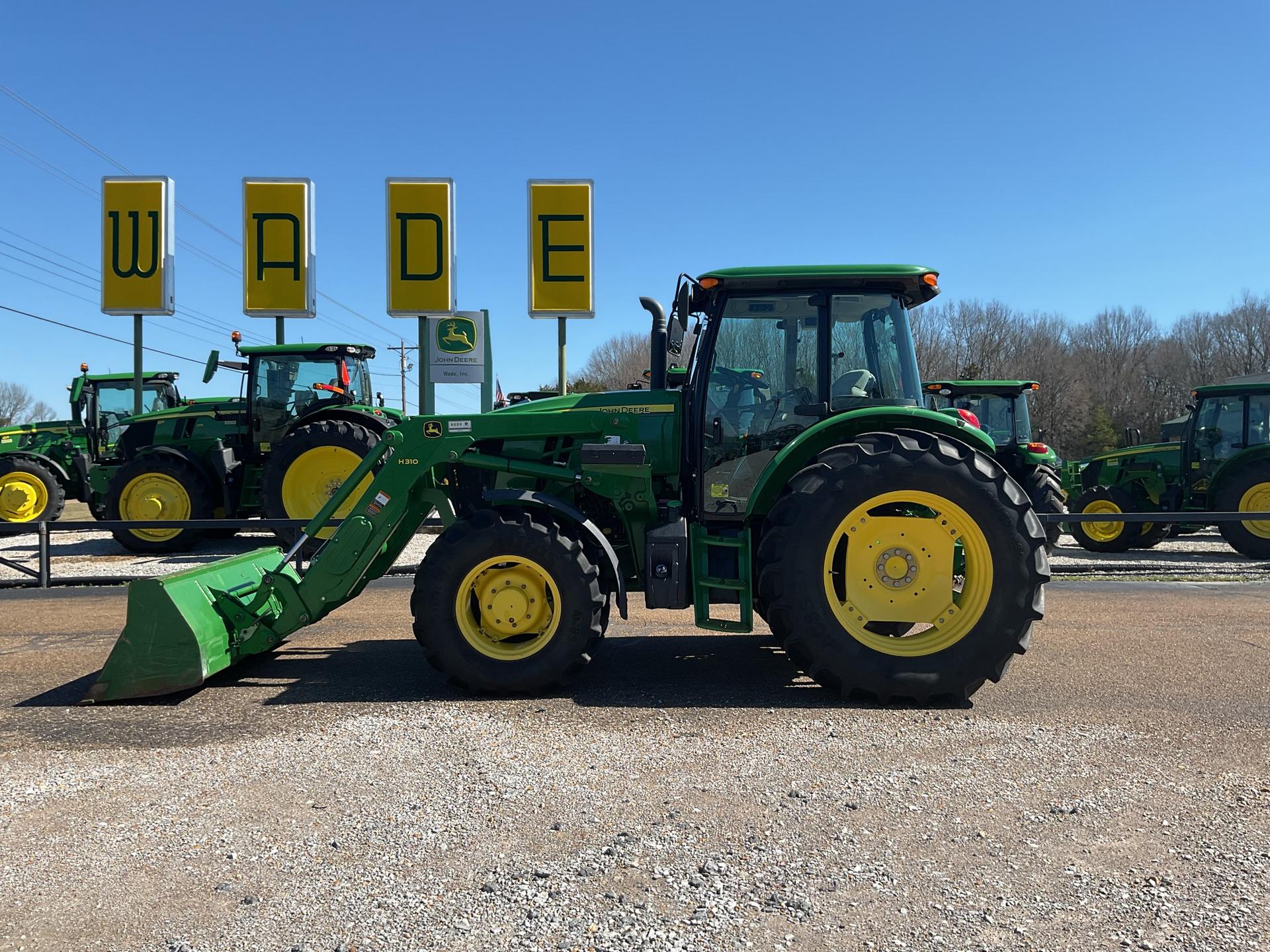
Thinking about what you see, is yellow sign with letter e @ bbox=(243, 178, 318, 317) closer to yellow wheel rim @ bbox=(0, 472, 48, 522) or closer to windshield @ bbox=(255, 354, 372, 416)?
windshield @ bbox=(255, 354, 372, 416)

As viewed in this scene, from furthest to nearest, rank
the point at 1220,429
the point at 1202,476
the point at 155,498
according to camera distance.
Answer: the point at 1202,476 < the point at 1220,429 < the point at 155,498

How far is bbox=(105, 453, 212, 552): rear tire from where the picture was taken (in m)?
12.1

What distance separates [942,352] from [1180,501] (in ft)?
119

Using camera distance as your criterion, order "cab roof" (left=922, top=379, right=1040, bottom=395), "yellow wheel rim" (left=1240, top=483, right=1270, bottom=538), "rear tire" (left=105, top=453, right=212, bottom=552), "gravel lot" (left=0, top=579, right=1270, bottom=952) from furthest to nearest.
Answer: "cab roof" (left=922, top=379, right=1040, bottom=395), "yellow wheel rim" (left=1240, top=483, right=1270, bottom=538), "rear tire" (left=105, top=453, right=212, bottom=552), "gravel lot" (left=0, top=579, right=1270, bottom=952)

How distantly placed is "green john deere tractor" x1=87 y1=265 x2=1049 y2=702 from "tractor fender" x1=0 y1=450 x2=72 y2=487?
11.7 m

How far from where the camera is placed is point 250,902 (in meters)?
2.63

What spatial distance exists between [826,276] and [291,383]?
9770 mm

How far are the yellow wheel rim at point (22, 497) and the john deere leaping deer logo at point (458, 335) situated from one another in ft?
22.4

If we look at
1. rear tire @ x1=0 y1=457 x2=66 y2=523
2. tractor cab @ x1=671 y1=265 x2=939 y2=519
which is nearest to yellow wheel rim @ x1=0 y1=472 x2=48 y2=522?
rear tire @ x1=0 y1=457 x2=66 y2=523

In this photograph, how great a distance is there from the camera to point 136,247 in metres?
15.0

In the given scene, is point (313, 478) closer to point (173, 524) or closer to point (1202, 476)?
Result: point (173, 524)

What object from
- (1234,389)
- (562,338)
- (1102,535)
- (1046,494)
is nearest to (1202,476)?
(1234,389)

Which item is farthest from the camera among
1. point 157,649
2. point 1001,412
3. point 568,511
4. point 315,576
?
point 1001,412

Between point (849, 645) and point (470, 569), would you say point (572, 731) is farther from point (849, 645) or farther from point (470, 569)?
point (849, 645)
